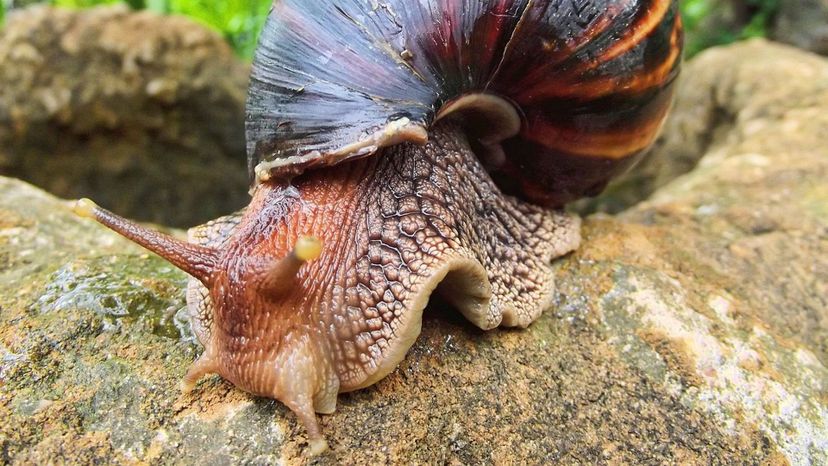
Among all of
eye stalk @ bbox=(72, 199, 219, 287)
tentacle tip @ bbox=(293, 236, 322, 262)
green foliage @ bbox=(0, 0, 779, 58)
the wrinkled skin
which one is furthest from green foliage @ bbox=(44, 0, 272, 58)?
tentacle tip @ bbox=(293, 236, 322, 262)

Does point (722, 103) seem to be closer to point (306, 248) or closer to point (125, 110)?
point (306, 248)

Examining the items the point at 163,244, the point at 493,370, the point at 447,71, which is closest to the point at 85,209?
the point at 163,244

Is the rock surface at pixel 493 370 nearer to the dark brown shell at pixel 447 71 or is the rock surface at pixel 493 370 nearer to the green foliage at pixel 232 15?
the dark brown shell at pixel 447 71

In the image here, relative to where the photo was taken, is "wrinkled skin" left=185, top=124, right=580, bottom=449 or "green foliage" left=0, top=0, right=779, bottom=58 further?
"green foliage" left=0, top=0, right=779, bottom=58

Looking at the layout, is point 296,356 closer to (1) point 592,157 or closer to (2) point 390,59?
(2) point 390,59

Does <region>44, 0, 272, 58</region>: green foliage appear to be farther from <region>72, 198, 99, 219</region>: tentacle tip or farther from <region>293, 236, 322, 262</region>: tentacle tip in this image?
<region>293, 236, 322, 262</region>: tentacle tip

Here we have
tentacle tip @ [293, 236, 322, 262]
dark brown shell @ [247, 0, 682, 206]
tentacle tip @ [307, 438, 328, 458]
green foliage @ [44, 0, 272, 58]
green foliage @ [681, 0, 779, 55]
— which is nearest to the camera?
tentacle tip @ [293, 236, 322, 262]

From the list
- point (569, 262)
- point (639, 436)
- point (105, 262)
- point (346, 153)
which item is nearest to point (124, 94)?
point (105, 262)
